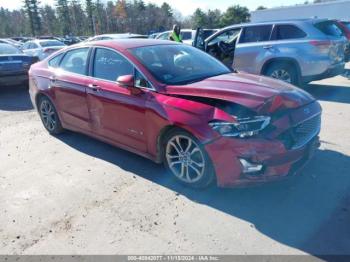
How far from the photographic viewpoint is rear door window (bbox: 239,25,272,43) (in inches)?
326

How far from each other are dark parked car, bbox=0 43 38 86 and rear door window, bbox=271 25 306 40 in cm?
696

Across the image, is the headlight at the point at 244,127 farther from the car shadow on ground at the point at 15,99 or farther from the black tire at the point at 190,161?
the car shadow on ground at the point at 15,99

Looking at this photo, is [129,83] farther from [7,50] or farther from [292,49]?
[7,50]

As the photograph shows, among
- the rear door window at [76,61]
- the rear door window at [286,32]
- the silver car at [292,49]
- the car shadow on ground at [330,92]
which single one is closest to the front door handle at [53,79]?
the rear door window at [76,61]

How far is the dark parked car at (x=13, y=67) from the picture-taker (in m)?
9.17

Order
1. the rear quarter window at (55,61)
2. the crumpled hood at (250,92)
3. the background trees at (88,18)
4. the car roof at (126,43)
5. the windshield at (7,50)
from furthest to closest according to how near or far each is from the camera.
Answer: the background trees at (88,18), the windshield at (7,50), the rear quarter window at (55,61), the car roof at (126,43), the crumpled hood at (250,92)

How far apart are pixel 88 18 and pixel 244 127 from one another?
2952 inches

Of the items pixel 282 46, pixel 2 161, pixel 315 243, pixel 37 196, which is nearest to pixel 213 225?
pixel 315 243

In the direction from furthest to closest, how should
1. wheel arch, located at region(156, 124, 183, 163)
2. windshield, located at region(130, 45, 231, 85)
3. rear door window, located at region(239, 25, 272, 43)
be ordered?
rear door window, located at region(239, 25, 272, 43) < windshield, located at region(130, 45, 231, 85) < wheel arch, located at region(156, 124, 183, 163)

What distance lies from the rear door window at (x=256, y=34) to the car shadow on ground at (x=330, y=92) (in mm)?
1823

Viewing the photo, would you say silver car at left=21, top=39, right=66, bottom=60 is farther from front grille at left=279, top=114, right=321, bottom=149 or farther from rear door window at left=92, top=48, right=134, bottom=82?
front grille at left=279, top=114, right=321, bottom=149

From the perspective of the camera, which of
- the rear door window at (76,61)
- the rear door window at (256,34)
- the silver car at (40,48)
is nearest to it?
the rear door window at (76,61)

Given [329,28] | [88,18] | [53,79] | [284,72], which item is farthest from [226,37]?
[88,18]

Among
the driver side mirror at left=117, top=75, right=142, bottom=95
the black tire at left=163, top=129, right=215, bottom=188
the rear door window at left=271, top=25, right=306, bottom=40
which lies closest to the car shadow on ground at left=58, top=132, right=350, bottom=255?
the black tire at left=163, top=129, right=215, bottom=188
